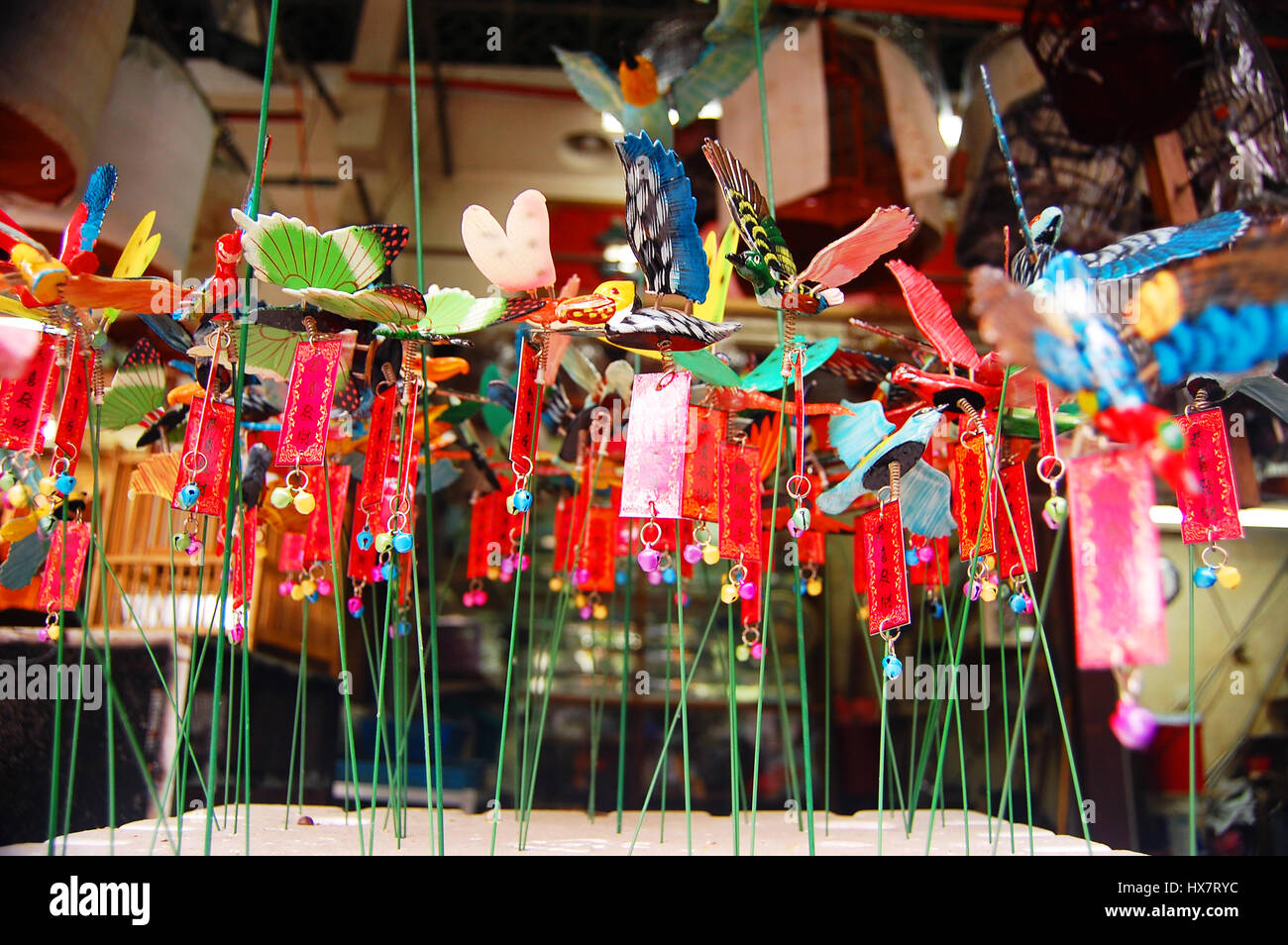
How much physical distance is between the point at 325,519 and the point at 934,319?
0.93m

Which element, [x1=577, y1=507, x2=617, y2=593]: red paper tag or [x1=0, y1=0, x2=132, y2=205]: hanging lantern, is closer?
[x1=577, y1=507, x2=617, y2=593]: red paper tag

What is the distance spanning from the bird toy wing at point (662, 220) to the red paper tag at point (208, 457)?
51cm

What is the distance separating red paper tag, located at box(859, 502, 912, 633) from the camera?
109 centimetres

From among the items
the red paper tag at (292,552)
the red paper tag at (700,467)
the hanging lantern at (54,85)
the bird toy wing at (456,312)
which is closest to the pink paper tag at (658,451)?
the red paper tag at (700,467)

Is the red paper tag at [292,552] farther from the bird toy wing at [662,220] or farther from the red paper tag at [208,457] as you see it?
the bird toy wing at [662,220]

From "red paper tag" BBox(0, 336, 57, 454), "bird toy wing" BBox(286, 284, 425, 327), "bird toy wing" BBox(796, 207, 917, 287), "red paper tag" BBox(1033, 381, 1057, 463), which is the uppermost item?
"bird toy wing" BBox(796, 207, 917, 287)

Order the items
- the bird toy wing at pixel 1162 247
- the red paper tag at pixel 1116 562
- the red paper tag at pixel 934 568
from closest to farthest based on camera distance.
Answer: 1. the red paper tag at pixel 1116 562
2. the bird toy wing at pixel 1162 247
3. the red paper tag at pixel 934 568

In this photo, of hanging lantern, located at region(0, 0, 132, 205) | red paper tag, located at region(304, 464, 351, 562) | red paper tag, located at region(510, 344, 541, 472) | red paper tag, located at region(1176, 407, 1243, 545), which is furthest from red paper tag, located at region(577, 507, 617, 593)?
hanging lantern, located at region(0, 0, 132, 205)

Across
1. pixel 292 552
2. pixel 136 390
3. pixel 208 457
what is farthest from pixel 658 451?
pixel 292 552

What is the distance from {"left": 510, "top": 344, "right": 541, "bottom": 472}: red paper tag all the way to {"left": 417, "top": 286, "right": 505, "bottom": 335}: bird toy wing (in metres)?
0.06

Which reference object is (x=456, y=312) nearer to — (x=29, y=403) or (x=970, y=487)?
(x=29, y=403)

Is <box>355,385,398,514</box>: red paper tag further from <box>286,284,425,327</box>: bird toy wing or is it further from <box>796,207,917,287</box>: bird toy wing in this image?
<box>796,207,917,287</box>: bird toy wing

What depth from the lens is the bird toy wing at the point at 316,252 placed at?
3.10 feet

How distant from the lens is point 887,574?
1.11m
